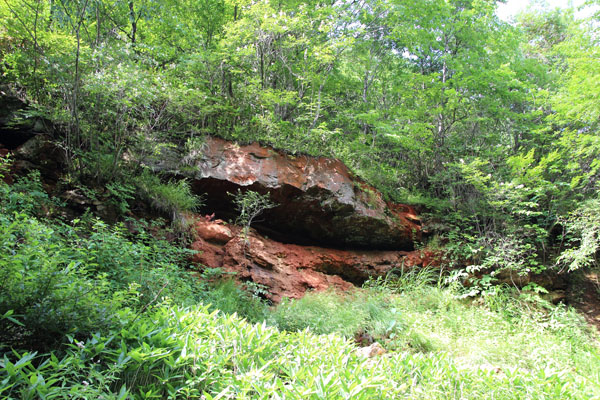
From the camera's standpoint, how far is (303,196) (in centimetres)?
687

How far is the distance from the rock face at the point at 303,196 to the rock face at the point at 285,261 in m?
0.34

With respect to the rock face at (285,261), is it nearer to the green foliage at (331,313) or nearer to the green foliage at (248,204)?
the green foliage at (248,204)

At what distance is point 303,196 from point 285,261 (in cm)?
146

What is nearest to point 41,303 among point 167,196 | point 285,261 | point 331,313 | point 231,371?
point 231,371

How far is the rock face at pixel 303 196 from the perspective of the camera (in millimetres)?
6508

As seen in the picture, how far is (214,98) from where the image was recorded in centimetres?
693

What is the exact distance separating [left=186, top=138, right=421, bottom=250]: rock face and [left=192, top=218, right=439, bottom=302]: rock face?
13.2 inches

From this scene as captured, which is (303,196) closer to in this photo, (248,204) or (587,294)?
(248,204)

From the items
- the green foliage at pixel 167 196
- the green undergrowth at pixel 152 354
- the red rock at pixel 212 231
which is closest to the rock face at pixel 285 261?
the red rock at pixel 212 231

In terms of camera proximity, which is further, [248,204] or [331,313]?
[248,204]

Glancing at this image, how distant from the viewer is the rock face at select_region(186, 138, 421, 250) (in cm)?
651

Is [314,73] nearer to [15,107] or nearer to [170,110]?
[170,110]

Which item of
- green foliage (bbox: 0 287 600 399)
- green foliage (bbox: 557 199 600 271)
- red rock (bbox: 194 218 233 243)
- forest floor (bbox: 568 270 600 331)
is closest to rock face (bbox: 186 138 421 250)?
red rock (bbox: 194 218 233 243)

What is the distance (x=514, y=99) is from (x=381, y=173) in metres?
4.51
